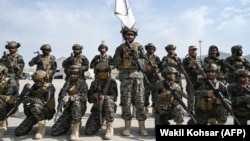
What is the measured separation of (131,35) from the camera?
6781 millimetres

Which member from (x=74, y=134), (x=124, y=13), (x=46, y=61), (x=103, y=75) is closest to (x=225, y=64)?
(x=124, y=13)

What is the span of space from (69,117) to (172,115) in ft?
6.94

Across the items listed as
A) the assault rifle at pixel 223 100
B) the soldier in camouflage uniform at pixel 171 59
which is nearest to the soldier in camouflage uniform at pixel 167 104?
the assault rifle at pixel 223 100

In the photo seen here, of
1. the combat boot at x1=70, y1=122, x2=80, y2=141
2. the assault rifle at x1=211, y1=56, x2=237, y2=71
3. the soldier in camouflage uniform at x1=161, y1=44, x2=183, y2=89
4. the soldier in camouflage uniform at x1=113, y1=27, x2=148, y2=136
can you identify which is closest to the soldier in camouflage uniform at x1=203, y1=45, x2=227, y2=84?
the assault rifle at x1=211, y1=56, x2=237, y2=71

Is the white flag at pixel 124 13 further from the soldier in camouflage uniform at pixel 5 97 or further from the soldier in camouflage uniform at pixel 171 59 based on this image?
the soldier in camouflage uniform at pixel 5 97

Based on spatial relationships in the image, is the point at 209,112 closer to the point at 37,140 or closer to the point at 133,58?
the point at 133,58

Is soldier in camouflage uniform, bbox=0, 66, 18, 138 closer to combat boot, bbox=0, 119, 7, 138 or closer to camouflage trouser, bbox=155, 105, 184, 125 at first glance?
combat boot, bbox=0, 119, 7, 138

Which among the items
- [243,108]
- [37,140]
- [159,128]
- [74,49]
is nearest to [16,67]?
[74,49]

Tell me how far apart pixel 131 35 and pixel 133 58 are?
1.66 ft

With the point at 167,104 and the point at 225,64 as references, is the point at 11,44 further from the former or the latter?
the point at 225,64

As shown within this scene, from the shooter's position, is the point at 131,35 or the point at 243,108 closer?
the point at 243,108

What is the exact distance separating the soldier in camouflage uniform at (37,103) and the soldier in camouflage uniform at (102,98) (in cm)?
83

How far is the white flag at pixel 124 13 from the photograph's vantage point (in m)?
8.45

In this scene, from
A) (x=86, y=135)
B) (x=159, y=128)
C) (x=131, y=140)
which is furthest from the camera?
(x=86, y=135)
